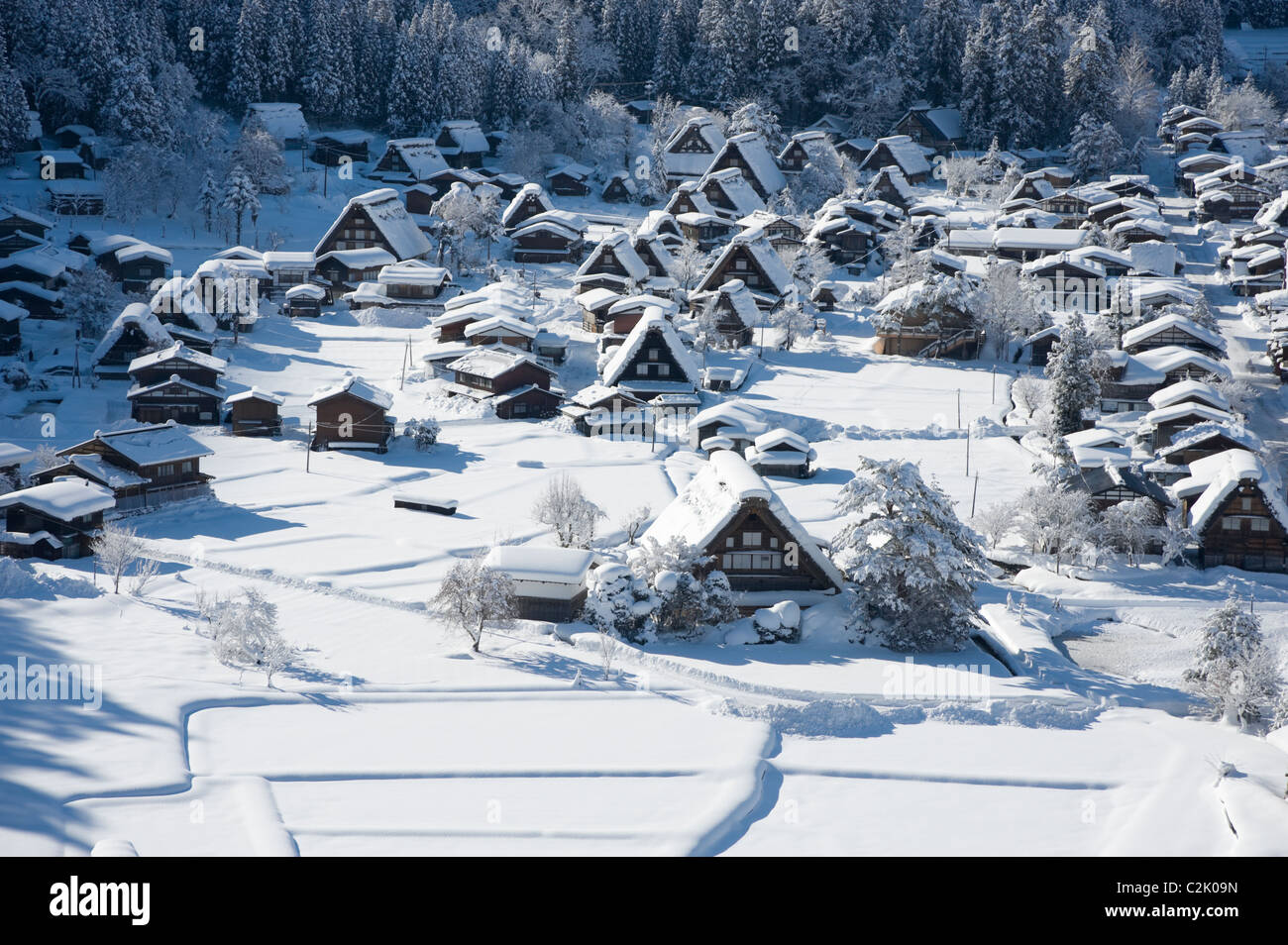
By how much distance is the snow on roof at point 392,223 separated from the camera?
214 ft

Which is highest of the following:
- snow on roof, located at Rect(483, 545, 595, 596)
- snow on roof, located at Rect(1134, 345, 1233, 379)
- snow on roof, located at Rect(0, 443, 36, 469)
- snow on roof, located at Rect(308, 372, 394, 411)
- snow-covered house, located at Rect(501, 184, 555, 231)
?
snow-covered house, located at Rect(501, 184, 555, 231)

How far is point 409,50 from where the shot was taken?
8231 centimetres

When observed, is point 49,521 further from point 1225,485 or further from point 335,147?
point 335,147

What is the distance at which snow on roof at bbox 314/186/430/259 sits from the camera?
65125 millimetres

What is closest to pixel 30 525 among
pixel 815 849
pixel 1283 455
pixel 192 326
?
pixel 192 326

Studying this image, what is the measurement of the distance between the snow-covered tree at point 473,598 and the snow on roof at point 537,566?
0.79 m

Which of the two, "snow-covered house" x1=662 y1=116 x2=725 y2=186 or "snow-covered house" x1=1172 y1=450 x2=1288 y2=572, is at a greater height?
"snow-covered house" x1=662 y1=116 x2=725 y2=186

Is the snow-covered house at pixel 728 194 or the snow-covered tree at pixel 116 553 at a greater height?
the snow-covered house at pixel 728 194

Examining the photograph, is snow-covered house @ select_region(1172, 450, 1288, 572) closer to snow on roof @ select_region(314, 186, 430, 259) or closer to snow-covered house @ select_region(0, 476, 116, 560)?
snow-covered house @ select_region(0, 476, 116, 560)

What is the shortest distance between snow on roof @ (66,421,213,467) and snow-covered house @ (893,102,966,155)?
58.5 meters

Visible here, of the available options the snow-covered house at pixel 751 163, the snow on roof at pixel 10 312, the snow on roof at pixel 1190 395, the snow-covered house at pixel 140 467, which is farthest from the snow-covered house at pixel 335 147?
the snow on roof at pixel 1190 395

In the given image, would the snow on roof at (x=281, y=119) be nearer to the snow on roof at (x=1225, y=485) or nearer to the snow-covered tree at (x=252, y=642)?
the snow-covered tree at (x=252, y=642)

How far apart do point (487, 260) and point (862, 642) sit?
141ft

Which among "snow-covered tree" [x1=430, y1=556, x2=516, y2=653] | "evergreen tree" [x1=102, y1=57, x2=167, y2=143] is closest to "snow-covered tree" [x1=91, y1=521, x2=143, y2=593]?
"snow-covered tree" [x1=430, y1=556, x2=516, y2=653]
